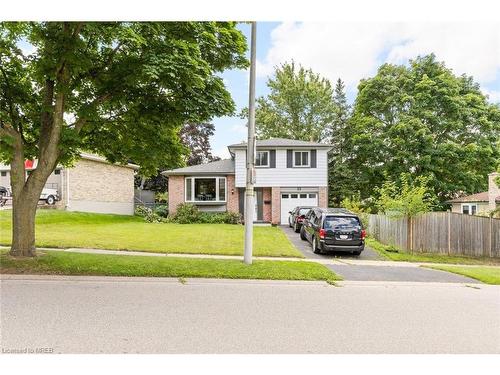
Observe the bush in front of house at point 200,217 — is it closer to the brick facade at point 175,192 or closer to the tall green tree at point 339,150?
the brick facade at point 175,192

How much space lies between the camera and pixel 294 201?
25.5m

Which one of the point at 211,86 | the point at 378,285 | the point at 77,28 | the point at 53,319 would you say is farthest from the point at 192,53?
the point at 378,285

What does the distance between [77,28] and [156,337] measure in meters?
6.82

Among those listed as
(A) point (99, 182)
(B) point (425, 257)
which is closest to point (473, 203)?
(B) point (425, 257)

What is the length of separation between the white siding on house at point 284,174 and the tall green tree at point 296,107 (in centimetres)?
1354

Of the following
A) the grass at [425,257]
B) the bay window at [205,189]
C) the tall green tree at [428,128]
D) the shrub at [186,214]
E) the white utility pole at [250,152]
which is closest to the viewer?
the white utility pole at [250,152]

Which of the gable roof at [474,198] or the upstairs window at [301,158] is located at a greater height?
the upstairs window at [301,158]

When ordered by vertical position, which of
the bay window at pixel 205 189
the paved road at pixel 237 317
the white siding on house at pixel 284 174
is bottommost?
the paved road at pixel 237 317

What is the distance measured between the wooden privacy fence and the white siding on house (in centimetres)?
1061

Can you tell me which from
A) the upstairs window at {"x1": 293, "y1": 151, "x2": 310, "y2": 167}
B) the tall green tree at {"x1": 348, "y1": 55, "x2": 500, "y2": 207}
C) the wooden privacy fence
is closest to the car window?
the wooden privacy fence

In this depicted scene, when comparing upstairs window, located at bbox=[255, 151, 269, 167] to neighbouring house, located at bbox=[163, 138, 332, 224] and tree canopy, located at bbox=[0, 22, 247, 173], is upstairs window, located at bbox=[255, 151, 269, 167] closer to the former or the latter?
neighbouring house, located at bbox=[163, 138, 332, 224]

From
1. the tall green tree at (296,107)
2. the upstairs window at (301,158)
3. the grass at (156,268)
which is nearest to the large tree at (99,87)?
the grass at (156,268)

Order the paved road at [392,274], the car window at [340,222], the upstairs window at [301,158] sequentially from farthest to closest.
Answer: the upstairs window at [301,158], the car window at [340,222], the paved road at [392,274]

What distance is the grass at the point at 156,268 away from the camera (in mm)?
8305
